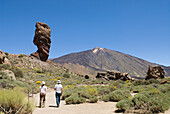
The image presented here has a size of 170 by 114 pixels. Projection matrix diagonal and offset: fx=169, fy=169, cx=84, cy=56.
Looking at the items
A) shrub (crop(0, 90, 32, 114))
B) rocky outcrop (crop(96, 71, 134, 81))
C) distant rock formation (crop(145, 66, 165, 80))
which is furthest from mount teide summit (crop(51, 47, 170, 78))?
shrub (crop(0, 90, 32, 114))

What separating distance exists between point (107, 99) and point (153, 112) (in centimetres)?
443

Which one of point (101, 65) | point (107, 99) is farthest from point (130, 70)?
point (107, 99)

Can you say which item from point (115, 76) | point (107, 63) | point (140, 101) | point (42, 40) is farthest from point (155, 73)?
point (107, 63)

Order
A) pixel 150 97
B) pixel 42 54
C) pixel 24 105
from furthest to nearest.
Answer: pixel 42 54, pixel 150 97, pixel 24 105

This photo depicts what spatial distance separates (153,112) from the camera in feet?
22.4

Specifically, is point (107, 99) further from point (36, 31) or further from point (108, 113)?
point (36, 31)

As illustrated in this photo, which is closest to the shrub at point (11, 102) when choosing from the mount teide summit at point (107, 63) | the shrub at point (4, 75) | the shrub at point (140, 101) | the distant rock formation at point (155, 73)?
the shrub at point (140, 101)

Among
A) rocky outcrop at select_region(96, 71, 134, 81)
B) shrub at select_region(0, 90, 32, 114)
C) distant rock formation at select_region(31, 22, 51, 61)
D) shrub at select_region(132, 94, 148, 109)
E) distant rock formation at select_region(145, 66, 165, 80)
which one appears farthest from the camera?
distant rock formation at select_region(31, 22, 51, 61)

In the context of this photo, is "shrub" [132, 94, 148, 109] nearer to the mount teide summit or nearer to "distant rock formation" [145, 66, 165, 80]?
"distant rock formation" [145, 66, 165, 80]

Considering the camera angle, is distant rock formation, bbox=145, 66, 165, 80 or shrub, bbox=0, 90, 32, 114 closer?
shrub, bbox=0, 90, 32, 114

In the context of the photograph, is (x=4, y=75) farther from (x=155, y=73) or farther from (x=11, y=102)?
(x=155, y=73)

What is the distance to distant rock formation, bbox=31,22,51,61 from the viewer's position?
40.9m

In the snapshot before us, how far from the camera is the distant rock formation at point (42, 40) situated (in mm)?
40906

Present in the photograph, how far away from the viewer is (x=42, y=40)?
41.2 meters
